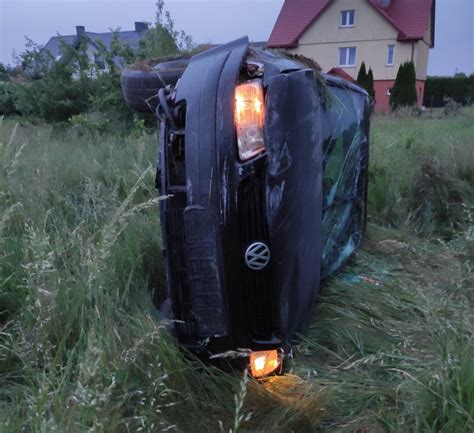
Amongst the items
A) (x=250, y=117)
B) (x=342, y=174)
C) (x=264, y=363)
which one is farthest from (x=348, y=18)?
(x=264, y=363)

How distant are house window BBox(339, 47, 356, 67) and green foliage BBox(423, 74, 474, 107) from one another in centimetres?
686

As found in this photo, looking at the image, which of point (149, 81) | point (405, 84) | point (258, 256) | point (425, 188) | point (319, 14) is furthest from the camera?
point (319, 14)

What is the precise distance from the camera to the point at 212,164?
160 cm

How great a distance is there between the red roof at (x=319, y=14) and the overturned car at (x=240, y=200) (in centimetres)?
3291

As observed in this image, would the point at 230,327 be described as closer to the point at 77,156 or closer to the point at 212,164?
the point at 212,164

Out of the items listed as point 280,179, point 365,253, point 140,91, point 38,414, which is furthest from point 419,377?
point 140,91

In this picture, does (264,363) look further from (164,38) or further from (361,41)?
(361,41)

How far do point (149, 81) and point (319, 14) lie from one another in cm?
3522


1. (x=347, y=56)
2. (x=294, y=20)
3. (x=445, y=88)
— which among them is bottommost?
(x=445, y=88)

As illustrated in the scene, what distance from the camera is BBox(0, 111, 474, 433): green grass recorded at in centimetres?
144

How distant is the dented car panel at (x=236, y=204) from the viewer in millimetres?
1596

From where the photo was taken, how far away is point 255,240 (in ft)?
5.33

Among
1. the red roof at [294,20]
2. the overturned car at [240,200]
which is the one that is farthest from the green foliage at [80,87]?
the red roof at [294,20]

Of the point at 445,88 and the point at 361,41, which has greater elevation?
the point at 361,41
